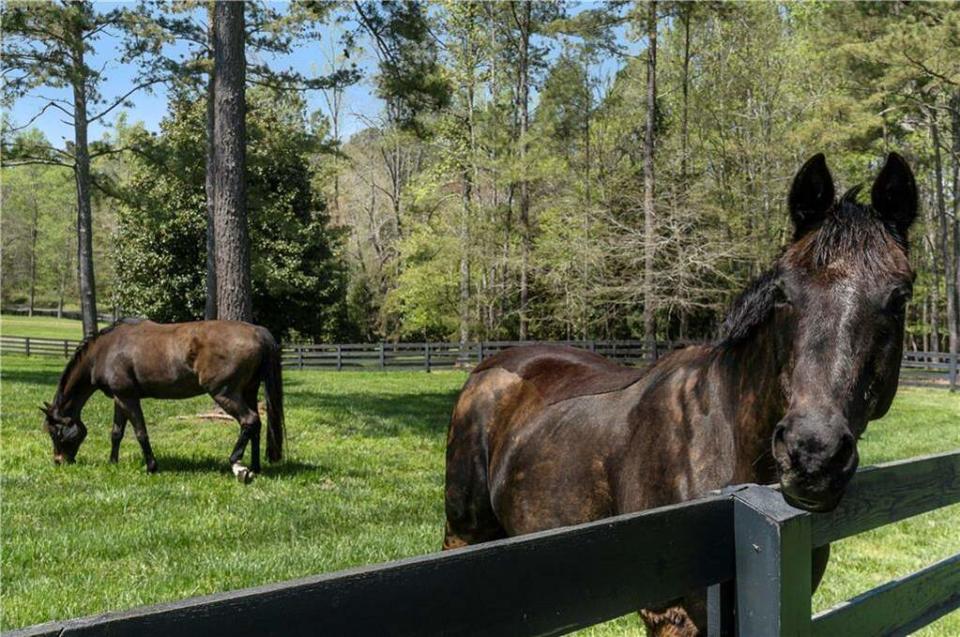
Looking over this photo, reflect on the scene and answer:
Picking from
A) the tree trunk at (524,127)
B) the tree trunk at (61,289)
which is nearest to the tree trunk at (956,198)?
the tree trunk at (524,127)

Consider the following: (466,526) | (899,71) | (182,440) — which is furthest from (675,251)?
(466,526)

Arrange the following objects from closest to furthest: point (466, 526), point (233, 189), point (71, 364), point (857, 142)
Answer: point (466, 526)
point (71, 364)
point (233, 189)
point (857, 142)

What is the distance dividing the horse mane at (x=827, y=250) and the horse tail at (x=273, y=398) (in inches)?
270

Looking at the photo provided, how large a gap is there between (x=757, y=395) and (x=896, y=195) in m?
0.79

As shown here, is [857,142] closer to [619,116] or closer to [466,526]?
[619,116]

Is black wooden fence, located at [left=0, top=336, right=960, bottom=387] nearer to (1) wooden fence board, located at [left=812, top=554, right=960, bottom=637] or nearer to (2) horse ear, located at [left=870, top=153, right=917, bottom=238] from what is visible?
(1) wooden fence board, located at [left=812, top=554, right=960, bottom=637]

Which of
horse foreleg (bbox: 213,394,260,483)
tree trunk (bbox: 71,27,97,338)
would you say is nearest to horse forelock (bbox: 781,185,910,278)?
horse foreleg (bbox: 213,394,260,483)

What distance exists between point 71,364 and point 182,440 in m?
1.69

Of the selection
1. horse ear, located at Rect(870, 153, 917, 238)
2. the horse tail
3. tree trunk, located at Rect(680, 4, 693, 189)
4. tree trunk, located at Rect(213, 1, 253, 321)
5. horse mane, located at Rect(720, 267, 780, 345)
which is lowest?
the horse tail

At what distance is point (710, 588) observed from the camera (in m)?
1.88

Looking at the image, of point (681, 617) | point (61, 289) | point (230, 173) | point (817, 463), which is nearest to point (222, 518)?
point (681, 617)

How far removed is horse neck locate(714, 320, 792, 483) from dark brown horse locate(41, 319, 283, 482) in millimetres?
6700

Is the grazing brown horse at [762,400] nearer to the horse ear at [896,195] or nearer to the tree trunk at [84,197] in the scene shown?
the horse ear at [896,195]

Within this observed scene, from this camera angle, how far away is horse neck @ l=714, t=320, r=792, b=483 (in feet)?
7.35
